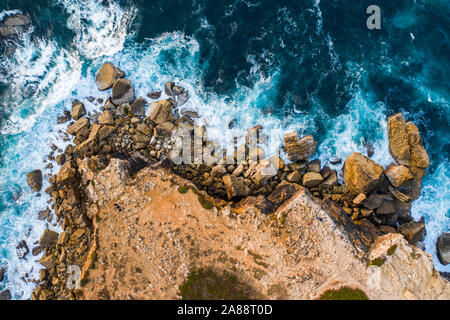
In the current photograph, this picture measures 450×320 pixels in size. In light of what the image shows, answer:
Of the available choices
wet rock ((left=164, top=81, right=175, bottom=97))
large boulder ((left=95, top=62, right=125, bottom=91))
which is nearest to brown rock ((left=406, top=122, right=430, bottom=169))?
wet rock ((left=164, top=81, right=175, bottom=97))

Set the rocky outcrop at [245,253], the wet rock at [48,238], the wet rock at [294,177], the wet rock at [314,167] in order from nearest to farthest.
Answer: the rocky outcrop at [245,253] < the wet rock at [48,238] < the wet rock at [294,177] < the wet rock at [314,167]

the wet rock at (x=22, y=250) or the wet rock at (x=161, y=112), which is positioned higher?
the wet rock at (x=161, y=112)

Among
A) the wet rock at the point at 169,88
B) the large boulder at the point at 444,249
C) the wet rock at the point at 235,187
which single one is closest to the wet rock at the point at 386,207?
the large boulder at the point at 444,249

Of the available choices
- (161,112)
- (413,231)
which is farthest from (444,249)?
(161,112)

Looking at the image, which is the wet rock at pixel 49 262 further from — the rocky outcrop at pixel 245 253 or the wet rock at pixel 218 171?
the wet rock at pixel 218 171

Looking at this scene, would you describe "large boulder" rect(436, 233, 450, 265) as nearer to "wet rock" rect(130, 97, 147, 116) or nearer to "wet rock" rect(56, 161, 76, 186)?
"wet rock" rect(130, 97, 147, 116)
